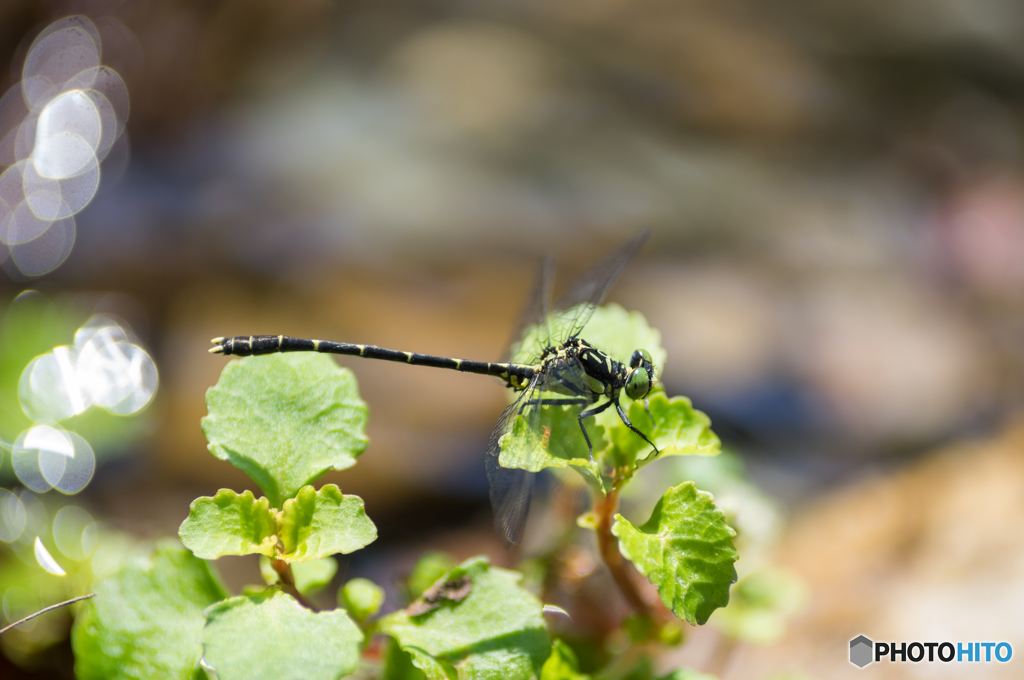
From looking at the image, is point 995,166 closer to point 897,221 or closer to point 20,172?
point 897,221

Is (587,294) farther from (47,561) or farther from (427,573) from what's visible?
(47,561)

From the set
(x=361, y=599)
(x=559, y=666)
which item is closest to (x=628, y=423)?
(x=559, y=666)

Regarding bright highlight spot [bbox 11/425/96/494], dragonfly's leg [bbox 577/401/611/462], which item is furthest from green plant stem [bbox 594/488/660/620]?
bright highlight spot [bbox 11/425/96/494]

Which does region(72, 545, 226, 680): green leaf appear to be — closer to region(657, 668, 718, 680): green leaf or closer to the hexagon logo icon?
region(657, 668, 718, 680): green leaf

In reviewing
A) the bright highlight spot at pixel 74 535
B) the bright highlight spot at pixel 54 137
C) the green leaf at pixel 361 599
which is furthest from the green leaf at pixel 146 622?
the bright highlight spot at pixel 54 137

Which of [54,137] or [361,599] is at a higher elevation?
[54,137]

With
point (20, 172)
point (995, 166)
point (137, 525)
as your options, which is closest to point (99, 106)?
point (20, 172)

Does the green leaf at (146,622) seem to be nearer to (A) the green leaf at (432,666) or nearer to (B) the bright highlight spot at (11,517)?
(A) the green leaf at (432,666)
